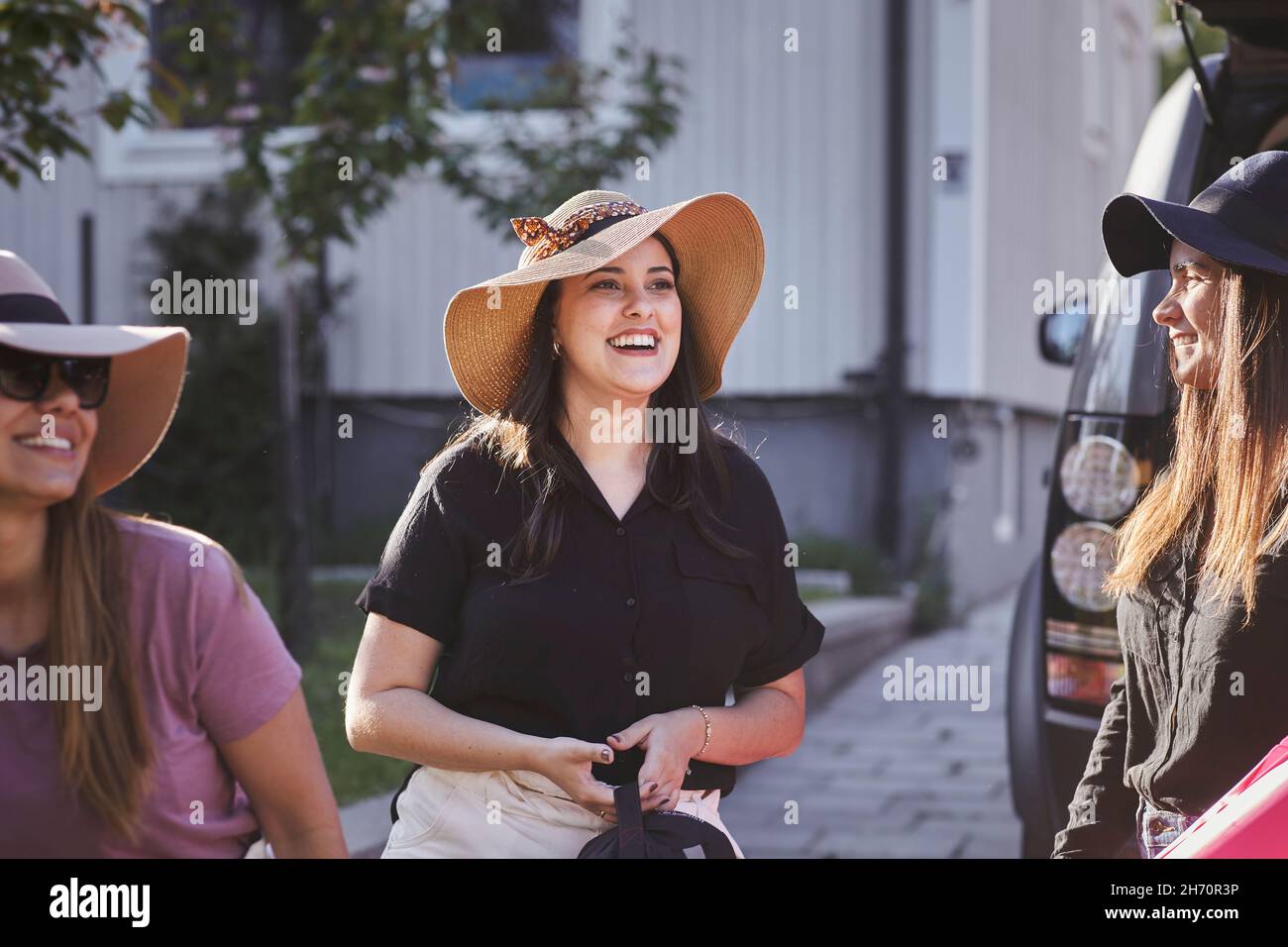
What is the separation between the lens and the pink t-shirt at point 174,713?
7.50ft

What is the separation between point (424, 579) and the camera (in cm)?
248

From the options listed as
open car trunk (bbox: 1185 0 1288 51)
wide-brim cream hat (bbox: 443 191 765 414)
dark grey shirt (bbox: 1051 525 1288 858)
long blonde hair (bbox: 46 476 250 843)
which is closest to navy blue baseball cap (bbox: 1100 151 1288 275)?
dark grey shirt (bbox: 1051 525 1288 858)

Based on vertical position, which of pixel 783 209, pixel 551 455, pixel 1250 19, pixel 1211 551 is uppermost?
pixel 783 209

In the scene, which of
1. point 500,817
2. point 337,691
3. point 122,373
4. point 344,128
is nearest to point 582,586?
point 500,817

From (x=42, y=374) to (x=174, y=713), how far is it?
518 millimetres

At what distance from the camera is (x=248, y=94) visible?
6824mm

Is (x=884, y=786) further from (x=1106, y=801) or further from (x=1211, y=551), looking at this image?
(x=1211, y=551)

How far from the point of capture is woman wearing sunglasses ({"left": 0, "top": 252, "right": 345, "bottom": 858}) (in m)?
2.29

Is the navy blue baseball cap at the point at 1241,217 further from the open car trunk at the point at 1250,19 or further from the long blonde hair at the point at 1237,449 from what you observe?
the open car trunk at the point at 1250,19

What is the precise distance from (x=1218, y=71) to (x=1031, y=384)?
8.97 meters

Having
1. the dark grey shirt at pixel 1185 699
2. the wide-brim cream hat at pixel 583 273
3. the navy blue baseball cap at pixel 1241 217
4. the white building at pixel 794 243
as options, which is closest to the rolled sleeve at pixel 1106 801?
the dark grey shirt at pixel 1185 699

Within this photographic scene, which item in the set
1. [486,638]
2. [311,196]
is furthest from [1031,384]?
[486,638]

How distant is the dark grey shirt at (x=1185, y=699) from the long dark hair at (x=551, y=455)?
63 centimetres
